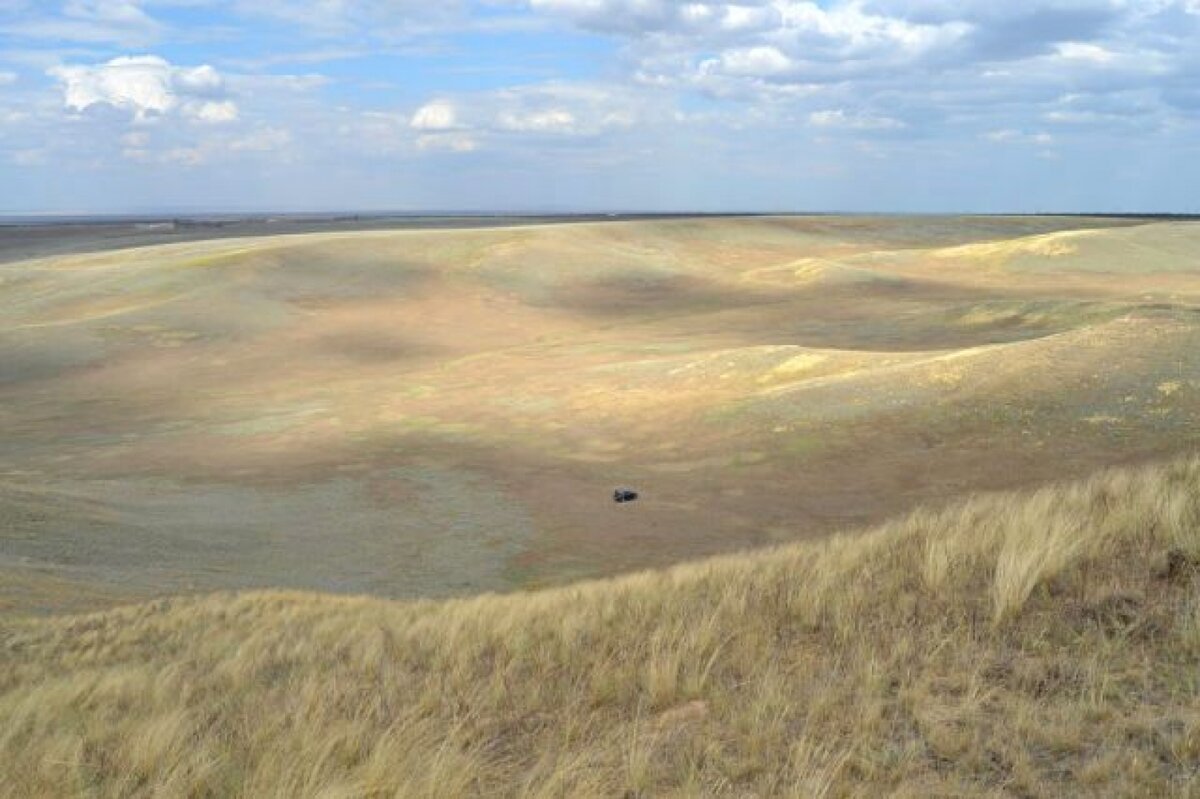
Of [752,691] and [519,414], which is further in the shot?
[519,414]

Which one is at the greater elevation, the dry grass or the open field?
the dry grass

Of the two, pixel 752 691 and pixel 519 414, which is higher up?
pixel 752 691

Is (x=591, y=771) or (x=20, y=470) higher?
(x=591, y=771)

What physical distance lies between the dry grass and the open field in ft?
33.5

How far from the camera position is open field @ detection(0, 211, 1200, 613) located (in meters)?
23.7

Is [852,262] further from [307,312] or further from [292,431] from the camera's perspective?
[292,431]

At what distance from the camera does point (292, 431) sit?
131ft

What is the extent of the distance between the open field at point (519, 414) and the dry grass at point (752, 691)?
10.2 m

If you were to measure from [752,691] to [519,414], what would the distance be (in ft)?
114

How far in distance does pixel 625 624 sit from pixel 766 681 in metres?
1.95

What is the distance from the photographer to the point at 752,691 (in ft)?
19.5

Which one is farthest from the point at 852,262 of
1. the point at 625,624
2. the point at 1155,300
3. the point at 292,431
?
the point at 625,624

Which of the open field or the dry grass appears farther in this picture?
the open field

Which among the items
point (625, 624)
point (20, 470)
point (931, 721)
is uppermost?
point (931, 721)
